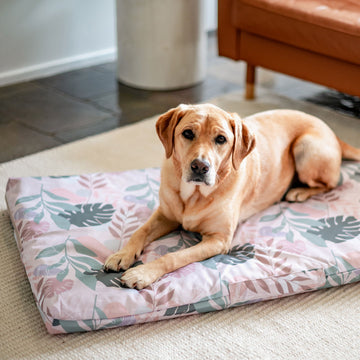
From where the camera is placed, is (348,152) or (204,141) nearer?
(204,141)

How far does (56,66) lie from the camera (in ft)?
13.0

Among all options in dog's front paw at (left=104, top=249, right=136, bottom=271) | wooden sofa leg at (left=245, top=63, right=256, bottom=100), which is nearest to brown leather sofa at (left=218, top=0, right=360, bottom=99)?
wooden sofa leg at (left=245, top=63, right=256, bottom=100)

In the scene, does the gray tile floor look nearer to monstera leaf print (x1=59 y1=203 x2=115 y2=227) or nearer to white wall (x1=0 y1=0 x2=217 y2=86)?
white wall (x1=0 y1=0 x2=217 y2=86)

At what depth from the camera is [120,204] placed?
7.57ft

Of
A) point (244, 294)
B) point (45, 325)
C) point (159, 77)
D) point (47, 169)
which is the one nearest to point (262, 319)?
point (244, 294)

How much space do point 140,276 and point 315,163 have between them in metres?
0.92

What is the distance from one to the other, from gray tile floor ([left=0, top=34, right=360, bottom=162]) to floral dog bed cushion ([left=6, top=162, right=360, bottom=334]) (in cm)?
75

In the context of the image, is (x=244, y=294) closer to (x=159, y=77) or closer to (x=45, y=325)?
(x=45, y=325)

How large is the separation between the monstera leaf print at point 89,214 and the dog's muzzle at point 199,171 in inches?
19.2

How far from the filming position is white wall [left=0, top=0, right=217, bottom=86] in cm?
370

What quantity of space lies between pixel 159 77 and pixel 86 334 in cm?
232

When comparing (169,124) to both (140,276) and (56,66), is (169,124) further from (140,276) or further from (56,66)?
(56,66)

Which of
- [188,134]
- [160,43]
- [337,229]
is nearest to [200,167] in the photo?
[188,134]

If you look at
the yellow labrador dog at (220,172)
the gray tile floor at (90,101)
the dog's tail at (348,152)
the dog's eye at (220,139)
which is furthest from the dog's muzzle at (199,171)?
the gray tile floor at (90,101)
